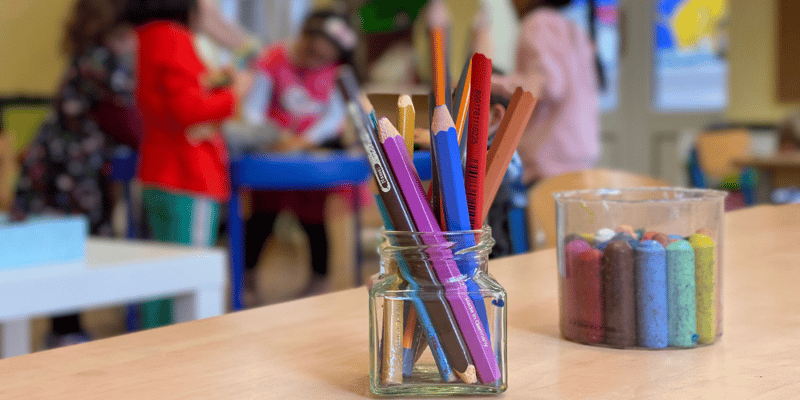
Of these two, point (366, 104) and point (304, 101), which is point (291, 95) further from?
point (366, 104)

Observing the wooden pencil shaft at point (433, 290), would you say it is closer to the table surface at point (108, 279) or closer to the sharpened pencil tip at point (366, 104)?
the sharpened pencil tip at point (366, 104)

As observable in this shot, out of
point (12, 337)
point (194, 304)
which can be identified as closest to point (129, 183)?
point (12, 337)

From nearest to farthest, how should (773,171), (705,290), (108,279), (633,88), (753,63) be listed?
(705,290) < (108,279) < (773,171) < (753,63) < (633,88)

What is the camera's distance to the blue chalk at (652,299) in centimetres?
48

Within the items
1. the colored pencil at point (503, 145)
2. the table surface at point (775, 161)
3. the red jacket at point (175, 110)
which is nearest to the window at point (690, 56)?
the table surface at point (775, 161)

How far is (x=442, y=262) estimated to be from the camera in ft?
1.29

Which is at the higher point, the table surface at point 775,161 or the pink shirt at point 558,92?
the pink shirt at point 558,92

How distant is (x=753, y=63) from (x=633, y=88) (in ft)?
3.13

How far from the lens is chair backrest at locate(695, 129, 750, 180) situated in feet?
15.2

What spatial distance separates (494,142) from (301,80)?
111 inches

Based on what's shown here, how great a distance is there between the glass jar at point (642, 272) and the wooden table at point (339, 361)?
13mm

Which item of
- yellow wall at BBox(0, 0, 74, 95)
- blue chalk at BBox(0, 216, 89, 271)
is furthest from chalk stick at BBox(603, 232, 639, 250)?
yellow wall at BBox(0, 0, 74, 95)

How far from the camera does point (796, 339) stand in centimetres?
50

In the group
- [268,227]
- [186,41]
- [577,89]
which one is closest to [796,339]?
[577,89]
